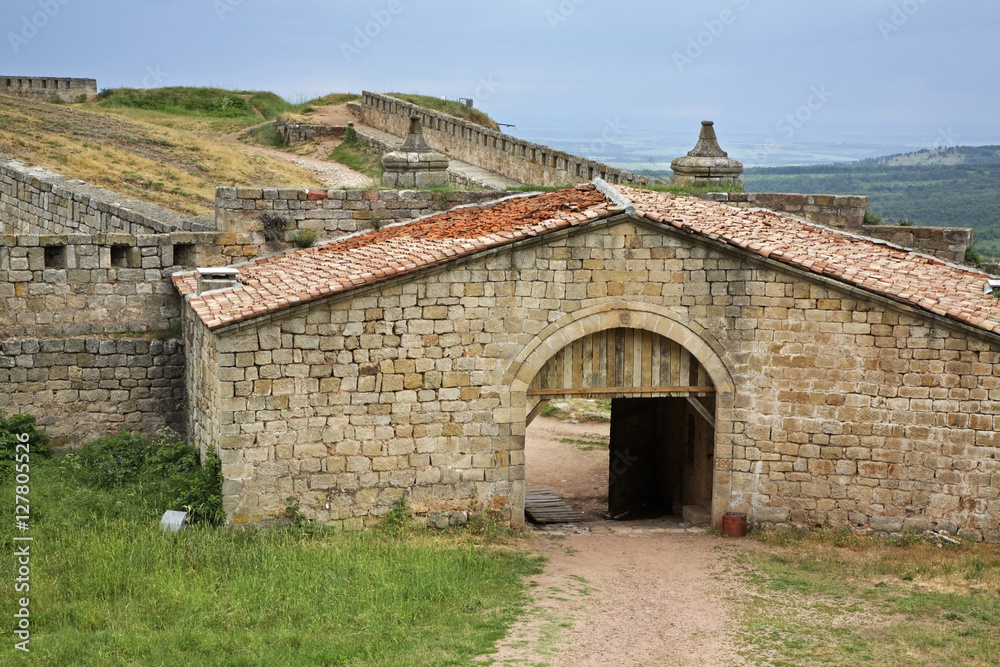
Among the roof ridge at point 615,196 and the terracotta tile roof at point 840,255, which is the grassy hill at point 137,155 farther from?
the terracotta tile roof at point 840,255

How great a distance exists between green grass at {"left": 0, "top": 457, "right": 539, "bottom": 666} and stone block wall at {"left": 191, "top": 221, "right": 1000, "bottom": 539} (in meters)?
0.91

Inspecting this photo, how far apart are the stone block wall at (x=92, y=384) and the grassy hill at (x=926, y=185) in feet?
110

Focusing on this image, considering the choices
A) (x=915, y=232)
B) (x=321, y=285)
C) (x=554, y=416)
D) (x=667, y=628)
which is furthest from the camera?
(x=554, y=416)

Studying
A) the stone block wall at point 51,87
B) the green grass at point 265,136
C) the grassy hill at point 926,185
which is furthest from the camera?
the grassy hill at point 926,185

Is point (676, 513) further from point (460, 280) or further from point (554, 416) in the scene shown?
point (554, 416)

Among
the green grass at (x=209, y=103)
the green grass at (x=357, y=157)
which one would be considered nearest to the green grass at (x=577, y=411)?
the green grass at (x=357, y=157)

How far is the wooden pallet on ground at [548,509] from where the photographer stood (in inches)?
691

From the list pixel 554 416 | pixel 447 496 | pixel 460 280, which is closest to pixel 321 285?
pixel 460 280

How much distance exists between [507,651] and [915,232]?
9654mm

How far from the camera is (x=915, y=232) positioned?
56.1 feet

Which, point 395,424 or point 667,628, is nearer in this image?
point 667,628

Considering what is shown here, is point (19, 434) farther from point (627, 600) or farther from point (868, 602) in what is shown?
point (868, 602)

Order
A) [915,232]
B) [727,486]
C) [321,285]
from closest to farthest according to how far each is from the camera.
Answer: [321,285]
[727,486]
[915,232]

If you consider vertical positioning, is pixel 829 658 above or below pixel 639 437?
below
